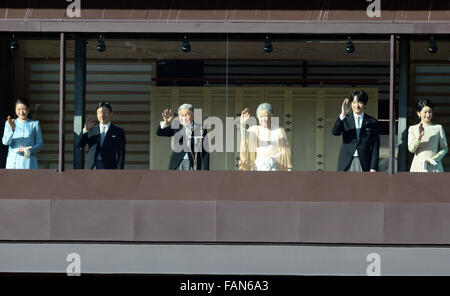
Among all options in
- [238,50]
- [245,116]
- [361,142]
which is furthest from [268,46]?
[361,142]

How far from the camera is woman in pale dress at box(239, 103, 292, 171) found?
14.9m

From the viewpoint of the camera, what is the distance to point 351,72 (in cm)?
1481

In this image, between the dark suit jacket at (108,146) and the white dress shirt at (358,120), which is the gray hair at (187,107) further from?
the white dress shirt at (358,120)

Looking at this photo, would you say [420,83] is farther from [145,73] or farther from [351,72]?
[145,73]

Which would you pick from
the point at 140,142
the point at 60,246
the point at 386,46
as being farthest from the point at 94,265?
the point at 386,46

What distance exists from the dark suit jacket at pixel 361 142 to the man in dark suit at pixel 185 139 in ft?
5.53

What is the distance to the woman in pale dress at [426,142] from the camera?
48.6ft

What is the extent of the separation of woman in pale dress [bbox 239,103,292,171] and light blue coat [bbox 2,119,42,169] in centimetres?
265

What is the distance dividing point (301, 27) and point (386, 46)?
3.65 feet

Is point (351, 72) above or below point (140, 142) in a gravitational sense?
above

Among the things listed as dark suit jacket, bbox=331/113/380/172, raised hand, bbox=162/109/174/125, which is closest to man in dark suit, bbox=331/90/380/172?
dark suit jacket, bbox=331/113/380/172

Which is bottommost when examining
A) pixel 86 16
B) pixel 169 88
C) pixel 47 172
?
pixel 47 172

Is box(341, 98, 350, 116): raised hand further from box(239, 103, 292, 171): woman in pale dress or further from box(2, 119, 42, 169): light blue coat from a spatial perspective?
box(2, 119, 42, 169): light blue coat
